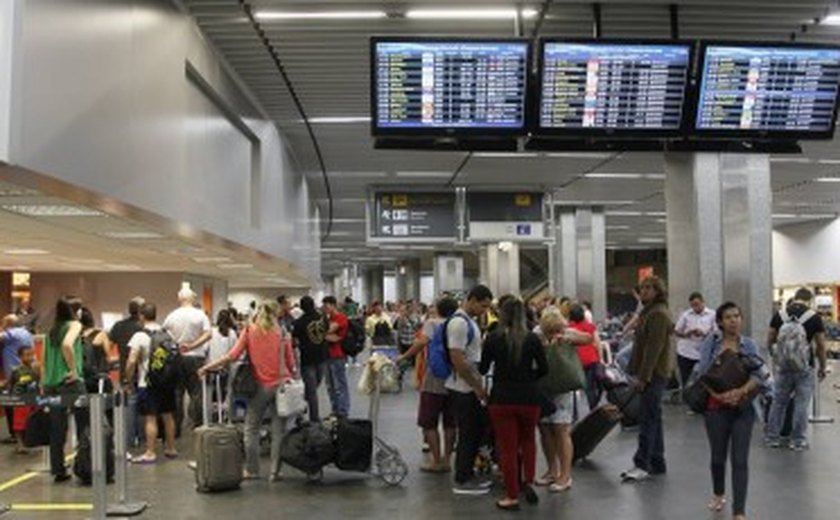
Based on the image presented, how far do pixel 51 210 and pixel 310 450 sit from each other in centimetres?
309

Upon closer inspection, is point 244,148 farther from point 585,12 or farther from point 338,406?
point 585,12

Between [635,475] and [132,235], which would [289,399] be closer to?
[635,475]

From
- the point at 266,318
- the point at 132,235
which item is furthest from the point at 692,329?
the point at 132,235

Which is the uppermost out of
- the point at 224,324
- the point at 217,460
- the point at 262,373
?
the point at 224,324

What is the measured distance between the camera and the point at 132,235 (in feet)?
34.3

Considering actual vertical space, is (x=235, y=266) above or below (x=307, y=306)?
above

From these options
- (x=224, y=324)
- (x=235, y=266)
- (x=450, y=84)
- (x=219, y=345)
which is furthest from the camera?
(x=235, y=266)

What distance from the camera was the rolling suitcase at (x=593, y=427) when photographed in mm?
8242

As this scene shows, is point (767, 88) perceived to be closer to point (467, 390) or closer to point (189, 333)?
point (467, 390)

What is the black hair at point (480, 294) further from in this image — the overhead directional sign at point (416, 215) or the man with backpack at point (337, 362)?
the overhead directional sign at point (416, 215)

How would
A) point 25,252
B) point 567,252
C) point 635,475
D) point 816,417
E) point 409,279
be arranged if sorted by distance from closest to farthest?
point 635,475, point 816,417, point 25,252, point 567,252, point 409,279

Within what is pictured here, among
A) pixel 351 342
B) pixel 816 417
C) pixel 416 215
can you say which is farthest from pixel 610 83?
pixel 416 215

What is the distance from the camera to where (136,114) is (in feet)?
24.3

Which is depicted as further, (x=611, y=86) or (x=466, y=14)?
(x=466, y=14)
